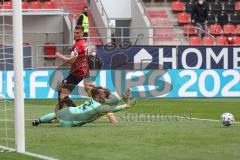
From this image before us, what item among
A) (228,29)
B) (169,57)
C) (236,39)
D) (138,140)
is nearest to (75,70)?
(138,140)

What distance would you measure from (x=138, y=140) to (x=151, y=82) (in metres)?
16.0

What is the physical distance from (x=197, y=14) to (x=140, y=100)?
9608 mm

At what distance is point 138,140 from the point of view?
1298cm

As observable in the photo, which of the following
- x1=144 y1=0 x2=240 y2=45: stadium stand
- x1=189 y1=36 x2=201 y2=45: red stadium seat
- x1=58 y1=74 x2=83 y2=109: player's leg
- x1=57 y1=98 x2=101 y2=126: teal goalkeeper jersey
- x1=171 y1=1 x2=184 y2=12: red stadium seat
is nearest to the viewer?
x1=57 y1=98 x2=101 y2=126: teal goalkeeper jersey

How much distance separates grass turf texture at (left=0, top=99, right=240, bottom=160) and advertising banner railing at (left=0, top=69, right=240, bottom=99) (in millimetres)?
9769

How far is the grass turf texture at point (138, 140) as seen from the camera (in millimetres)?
11031

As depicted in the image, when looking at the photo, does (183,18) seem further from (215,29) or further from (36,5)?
(36,5)

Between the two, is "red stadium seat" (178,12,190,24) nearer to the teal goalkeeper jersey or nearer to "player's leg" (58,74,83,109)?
"player's leg" (58,74,83,109)

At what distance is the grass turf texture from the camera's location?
11.0m

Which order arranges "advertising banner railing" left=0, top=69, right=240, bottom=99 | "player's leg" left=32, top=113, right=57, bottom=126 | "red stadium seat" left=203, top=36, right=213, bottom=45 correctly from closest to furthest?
1. "player's leg" left=32, top=113, right=57, bottom=126
2. "advertising banner railing" left=0, top=69, right=240, bottom=99
3. "red stadium seat" left=203, top=36, right=213, bottom=45

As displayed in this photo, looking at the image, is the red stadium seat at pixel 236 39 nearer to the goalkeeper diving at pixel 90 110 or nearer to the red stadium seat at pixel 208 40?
the red stadium seat at pixel 208 40

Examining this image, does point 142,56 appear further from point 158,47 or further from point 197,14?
point 197,14

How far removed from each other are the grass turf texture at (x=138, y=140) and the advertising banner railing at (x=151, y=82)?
9769mm

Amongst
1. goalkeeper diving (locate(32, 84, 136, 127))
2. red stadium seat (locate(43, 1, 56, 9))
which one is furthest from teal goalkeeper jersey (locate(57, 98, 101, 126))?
red stadium seat (locate(43, 1, 56, 9))
